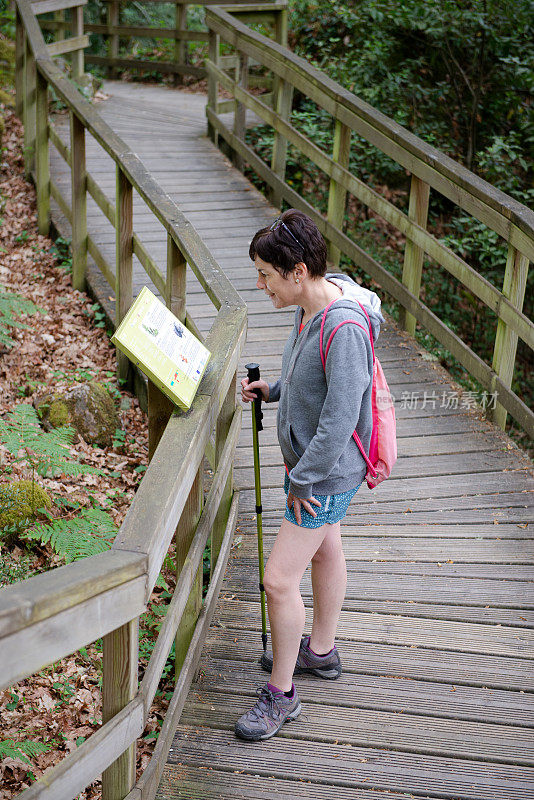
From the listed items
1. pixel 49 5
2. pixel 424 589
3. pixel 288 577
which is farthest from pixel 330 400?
pixel 49 5

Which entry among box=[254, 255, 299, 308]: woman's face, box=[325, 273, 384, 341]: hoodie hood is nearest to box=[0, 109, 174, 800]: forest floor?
box=[254, 255, 299, 308]: woman's face

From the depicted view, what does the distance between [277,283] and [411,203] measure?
355 centimetres

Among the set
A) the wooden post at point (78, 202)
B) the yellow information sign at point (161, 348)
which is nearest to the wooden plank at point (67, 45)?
the wooden post at point (78, 202)

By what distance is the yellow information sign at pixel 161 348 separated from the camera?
257cm

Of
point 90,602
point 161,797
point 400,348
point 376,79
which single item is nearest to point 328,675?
point 161,797

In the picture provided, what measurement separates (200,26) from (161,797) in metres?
16.1

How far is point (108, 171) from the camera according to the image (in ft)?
28.9

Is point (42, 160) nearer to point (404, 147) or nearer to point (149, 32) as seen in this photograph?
point (404, 147)

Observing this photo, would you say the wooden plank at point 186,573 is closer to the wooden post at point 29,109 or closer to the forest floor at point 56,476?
the forest floor at point 56,476

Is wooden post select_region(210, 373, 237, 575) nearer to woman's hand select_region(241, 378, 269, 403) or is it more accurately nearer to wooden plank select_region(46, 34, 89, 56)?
woman's hand select_region(241, 378, 269, 403)

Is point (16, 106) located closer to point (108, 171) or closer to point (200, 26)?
point (108, 171)

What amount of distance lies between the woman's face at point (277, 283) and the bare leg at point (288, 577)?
0.77m

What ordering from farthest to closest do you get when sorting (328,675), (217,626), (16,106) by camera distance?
(16,106), (217,626), (328,675)

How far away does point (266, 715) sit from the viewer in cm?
308
